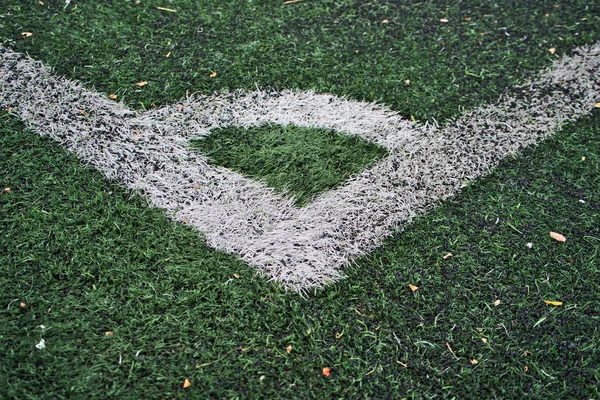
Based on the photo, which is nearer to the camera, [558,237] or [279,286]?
[279,286]

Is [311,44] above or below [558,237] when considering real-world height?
above

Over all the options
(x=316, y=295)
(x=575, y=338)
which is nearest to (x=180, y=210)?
(x=316, y=295)

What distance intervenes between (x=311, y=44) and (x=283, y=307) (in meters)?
1.73

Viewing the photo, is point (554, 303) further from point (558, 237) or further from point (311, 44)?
point (311, 44)

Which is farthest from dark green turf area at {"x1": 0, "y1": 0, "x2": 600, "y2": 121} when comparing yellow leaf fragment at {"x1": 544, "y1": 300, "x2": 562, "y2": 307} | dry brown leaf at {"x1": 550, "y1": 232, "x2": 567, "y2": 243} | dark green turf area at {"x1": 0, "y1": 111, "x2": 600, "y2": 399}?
yellow leaf fragment at {"x1": 544, "y1": 300, "x2": 562, "y2": 307}

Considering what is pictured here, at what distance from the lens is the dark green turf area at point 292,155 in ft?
8.13

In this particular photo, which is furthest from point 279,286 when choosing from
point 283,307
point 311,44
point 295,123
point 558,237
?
A: point 311,44

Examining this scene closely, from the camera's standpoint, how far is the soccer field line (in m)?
2.25

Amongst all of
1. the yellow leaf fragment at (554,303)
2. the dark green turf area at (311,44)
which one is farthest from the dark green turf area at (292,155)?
the yellow leaf fragment at (554,303)

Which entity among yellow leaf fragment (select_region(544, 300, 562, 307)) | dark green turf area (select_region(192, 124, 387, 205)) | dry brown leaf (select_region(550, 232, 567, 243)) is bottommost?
yellow leaf fragment (select_region(544, 300, 562, 307))

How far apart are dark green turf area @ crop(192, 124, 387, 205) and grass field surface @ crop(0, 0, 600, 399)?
2cm

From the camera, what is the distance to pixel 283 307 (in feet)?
6.63

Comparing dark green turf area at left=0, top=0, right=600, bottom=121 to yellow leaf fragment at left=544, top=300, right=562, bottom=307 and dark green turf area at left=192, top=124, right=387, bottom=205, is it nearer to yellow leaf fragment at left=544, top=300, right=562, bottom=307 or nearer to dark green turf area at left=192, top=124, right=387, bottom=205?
dark green turf area at left=192, top=124, right=387, bottom=205

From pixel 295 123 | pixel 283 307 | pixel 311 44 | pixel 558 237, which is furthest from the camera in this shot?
pixel 311 44
